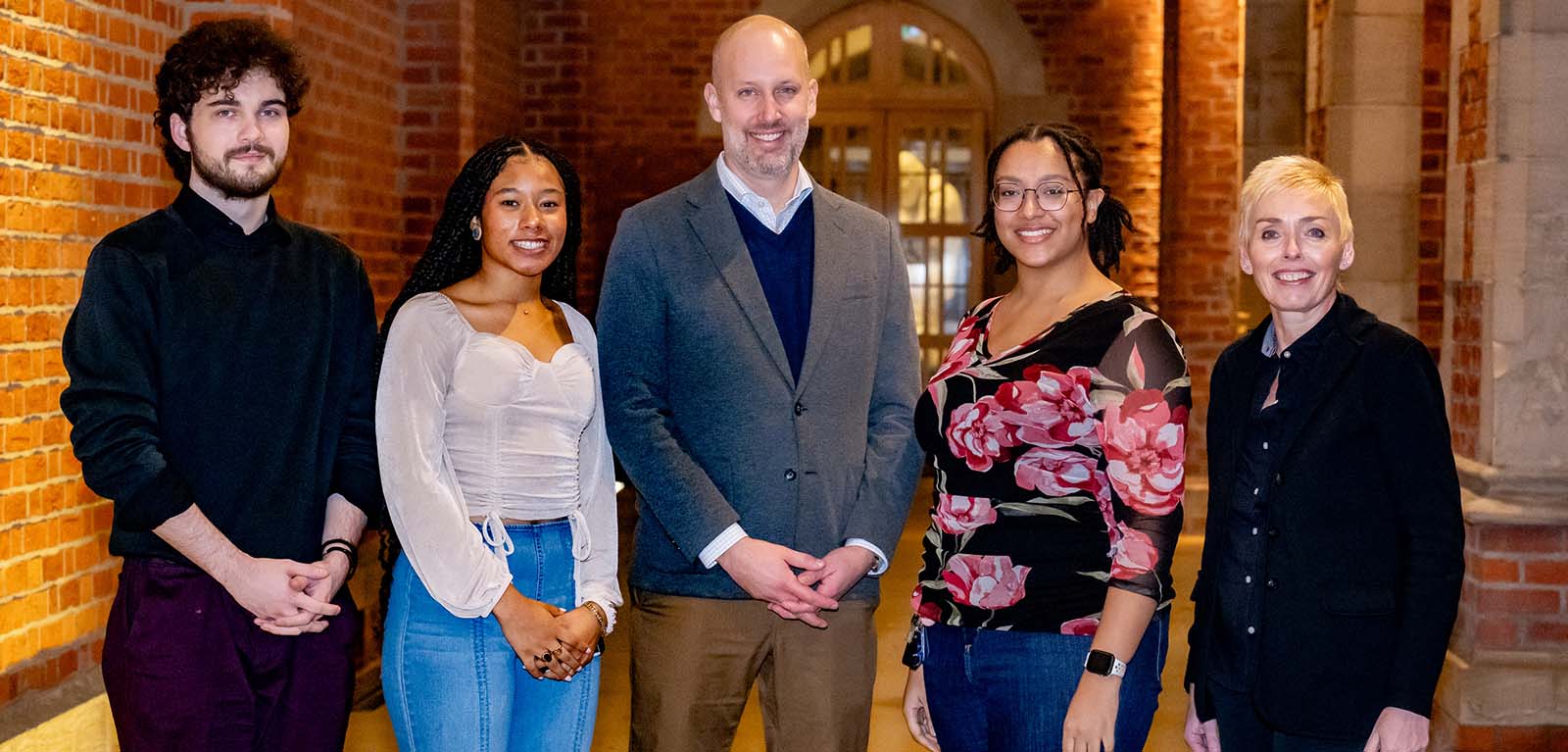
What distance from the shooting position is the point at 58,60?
3723 millimetres

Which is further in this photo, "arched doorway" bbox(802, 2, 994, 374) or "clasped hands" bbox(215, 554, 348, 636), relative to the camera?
"arched doorway" bbox(802, 2, 994, 374)

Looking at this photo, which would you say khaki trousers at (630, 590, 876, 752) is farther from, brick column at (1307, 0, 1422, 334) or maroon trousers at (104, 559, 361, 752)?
brick column at (1307, 0, 1422, 334)

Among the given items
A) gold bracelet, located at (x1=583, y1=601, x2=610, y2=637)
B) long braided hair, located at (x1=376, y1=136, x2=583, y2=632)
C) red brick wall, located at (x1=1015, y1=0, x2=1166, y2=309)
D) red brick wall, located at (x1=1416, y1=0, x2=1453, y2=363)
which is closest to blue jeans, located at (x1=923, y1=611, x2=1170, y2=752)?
gold bracelet, located at (x1=583, y1=601, x2=610, y2=637)

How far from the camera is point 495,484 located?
8.19 feet

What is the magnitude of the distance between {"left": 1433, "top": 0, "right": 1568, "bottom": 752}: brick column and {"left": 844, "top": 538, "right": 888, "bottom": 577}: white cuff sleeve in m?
2.28

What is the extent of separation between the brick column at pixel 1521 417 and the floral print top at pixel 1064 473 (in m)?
2.38

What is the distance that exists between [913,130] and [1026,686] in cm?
840

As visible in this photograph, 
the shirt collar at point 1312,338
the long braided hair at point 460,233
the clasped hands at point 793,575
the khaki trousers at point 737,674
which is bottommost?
the khaki trousers at point 737,674

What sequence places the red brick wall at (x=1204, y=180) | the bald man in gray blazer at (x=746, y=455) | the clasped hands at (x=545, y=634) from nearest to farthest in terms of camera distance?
the clasped hands at (x=545, y=634) < the bald man in gray blazer at (x=746, y=455) < the red brick wall at (x=1204, y=180)

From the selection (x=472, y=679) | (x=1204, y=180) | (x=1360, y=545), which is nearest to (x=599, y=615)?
(x=472, y=679)

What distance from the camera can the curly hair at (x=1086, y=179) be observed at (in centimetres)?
251

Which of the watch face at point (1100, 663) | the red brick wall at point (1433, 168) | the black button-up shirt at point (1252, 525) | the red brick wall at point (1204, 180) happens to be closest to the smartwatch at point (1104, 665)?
the watch face at point (1100, 663)

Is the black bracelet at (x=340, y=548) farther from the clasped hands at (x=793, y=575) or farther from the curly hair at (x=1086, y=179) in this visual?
the curly hair at (x=1086, y=179)

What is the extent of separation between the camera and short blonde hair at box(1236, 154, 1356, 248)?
7.75 ft
